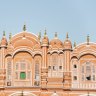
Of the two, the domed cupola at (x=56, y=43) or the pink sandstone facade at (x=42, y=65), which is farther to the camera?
the domed cupola at (x=56, y=43)

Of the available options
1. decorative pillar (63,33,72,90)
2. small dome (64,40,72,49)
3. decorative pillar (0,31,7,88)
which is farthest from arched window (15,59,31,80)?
small dome (64,40,72,49)

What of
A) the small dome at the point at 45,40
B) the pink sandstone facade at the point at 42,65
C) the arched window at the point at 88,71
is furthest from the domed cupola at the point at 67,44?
Result: the arched window at the point at 88,71

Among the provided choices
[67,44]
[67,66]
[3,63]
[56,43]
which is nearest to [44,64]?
[67,66]

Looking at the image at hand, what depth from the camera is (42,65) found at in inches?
1905

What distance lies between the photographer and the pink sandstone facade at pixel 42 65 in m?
47.7

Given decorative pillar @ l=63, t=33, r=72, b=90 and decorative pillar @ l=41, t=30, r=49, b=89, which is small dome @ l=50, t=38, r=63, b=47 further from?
decorative pillar @ l=63, t=33, r=72, b=90

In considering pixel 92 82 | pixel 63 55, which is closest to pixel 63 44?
pixel 63 55

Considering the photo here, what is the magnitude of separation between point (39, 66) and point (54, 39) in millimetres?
3446

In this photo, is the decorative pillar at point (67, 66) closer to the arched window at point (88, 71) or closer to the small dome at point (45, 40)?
the arched window at point (88, 71)

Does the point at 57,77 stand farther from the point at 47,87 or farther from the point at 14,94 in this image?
the point at 14,94

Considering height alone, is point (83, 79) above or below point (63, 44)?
below

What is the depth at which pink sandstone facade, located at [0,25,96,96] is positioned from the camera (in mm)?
47688

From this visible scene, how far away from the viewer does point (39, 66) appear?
48656 millimetres

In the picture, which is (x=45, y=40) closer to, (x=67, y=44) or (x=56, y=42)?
(x=56, y=42)
